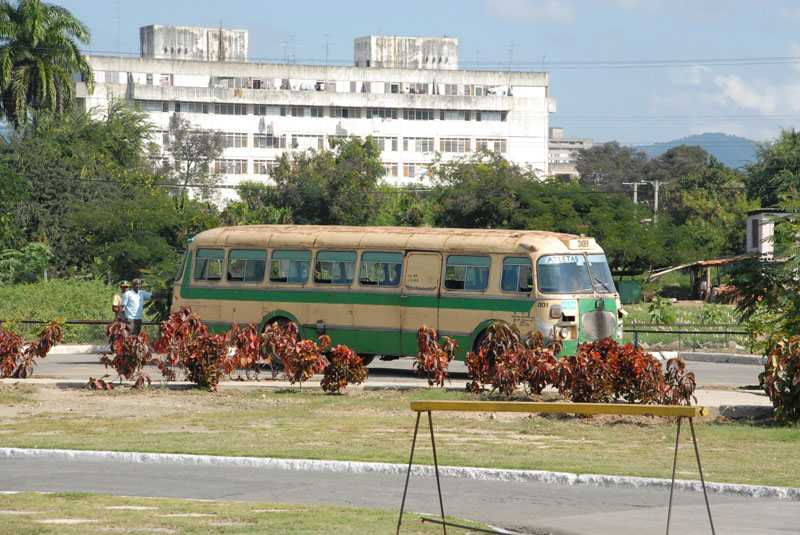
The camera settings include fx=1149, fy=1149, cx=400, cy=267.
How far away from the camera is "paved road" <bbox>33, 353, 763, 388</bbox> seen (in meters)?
20.8

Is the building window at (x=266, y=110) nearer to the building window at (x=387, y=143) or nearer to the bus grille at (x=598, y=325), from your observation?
the building window at (x=387, y=143)

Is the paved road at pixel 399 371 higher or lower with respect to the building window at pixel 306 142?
lower

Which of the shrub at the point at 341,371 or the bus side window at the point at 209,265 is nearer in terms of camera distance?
the shrub at the point at 341,371

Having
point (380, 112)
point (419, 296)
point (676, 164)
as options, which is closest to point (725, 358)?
point (419, 296)

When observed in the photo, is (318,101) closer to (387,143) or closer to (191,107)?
(387,143)

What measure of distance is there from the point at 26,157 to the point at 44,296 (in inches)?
967

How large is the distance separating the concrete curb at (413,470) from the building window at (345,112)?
106170 millimetres

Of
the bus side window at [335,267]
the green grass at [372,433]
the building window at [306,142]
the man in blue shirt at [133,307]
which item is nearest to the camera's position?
the green grass at [372,433]

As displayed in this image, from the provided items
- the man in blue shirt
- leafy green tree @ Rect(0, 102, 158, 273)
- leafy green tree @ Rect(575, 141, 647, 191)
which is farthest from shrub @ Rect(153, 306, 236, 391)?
leafy green tree @ Rect(575, 141, 647, 191)

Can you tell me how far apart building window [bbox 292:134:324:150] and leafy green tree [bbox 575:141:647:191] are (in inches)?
1369

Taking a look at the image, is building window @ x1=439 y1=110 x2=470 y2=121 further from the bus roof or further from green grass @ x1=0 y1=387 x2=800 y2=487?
green grass @ x1=0 y1=387 x2=800 y2=487

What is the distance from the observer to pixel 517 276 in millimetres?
21125

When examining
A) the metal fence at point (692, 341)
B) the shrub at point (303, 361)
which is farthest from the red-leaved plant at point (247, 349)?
the metal fence at point (692, 341)

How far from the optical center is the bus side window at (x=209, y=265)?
24.0 m
